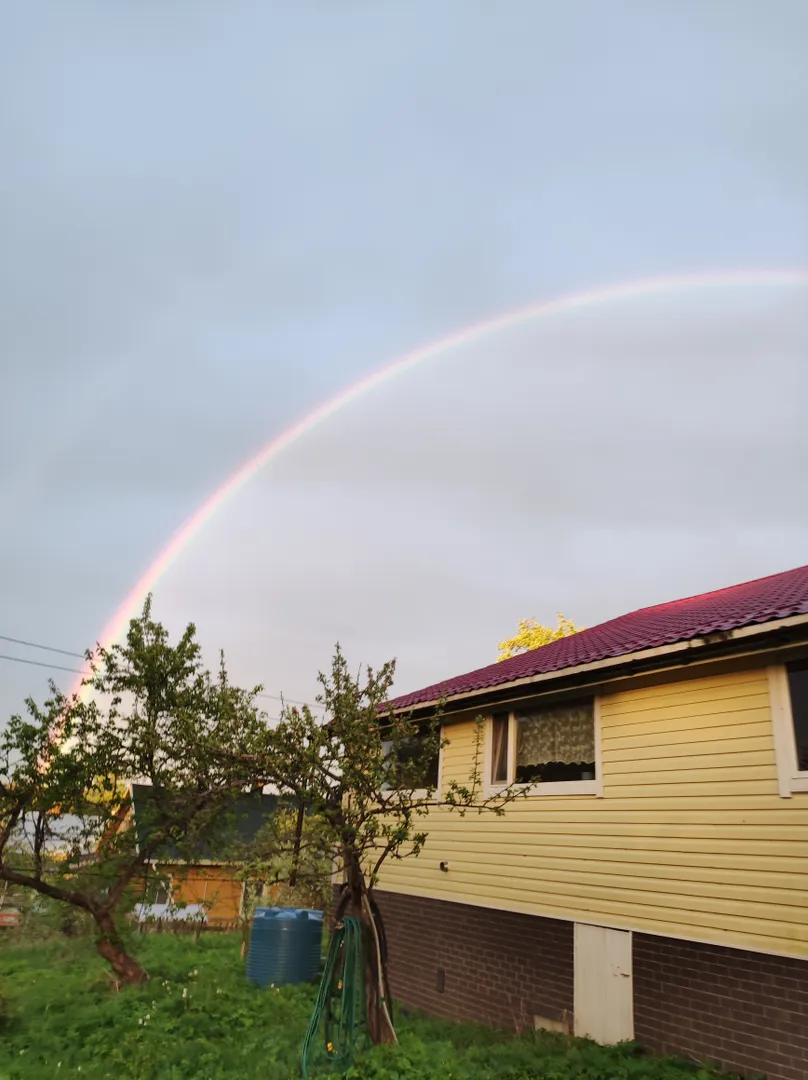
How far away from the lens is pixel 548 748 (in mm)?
11094

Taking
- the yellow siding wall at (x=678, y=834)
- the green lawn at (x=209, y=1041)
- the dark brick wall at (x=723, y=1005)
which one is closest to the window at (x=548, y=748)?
the yellow siding wall at (x=678, y=834)

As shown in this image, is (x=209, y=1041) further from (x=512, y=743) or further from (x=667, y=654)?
(x=667, y=654)

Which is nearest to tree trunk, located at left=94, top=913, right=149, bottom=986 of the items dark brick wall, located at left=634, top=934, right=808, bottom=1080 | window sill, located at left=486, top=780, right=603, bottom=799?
window sill, located at left=486, top=780, right=603, bottom=799

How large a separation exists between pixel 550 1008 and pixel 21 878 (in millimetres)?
9761

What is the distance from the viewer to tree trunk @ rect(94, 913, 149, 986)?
1377 cm

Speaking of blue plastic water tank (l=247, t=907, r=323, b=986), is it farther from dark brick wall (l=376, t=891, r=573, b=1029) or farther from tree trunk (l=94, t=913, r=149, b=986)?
dark brick wall (l=376, t=891, r=573, b=1029)

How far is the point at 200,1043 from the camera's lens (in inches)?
388

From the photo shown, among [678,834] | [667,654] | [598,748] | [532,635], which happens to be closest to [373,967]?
[678,834]

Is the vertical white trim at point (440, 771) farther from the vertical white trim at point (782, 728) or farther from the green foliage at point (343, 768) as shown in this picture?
the vertical white trim at point (782, 728)

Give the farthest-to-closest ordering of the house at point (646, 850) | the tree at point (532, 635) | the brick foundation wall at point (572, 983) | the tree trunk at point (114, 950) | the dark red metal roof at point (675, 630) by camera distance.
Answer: the tree at point (532, 635) → the tree trunk at point (114, 950) → the dark red metal roof at point (675, 630) → the house at point (646, 850) → the brick foundation wall at point (572, 983)

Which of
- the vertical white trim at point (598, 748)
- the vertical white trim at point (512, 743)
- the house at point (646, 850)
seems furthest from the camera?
the vertical white trim at point (512, 743)

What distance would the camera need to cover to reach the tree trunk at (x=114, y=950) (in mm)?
13766

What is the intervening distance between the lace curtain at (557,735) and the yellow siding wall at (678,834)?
44 cm

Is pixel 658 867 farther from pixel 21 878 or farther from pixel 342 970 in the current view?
pixel 21 878
